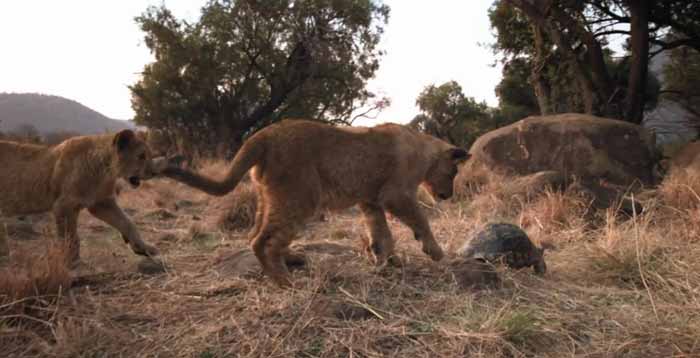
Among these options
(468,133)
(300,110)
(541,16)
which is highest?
(541,16)

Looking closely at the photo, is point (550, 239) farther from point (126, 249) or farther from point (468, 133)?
point (468, 133)

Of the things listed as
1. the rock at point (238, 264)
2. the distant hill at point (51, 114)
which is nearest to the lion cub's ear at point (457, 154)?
the rock at point (238, 264)

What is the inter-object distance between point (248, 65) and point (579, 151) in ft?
41.4

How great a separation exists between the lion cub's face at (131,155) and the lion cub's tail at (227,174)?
4.96ft

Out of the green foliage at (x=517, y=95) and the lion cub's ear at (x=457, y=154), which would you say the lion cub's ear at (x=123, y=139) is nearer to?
the lion cub's ear at (x=457, y=154)

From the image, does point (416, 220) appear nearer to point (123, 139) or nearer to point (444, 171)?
point (444, 171)

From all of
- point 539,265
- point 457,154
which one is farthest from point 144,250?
point 539,265

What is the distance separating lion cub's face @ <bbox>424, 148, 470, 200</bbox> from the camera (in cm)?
558

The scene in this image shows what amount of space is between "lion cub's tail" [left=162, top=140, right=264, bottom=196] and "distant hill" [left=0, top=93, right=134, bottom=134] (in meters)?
11.6

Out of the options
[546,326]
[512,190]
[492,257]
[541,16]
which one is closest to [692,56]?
[541,16]

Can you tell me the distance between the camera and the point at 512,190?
27.4ft

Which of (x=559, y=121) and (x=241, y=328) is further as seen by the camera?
(x=559, y=121)

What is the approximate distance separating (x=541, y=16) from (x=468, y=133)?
1167 centimetres

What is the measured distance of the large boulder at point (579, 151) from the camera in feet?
33.3
